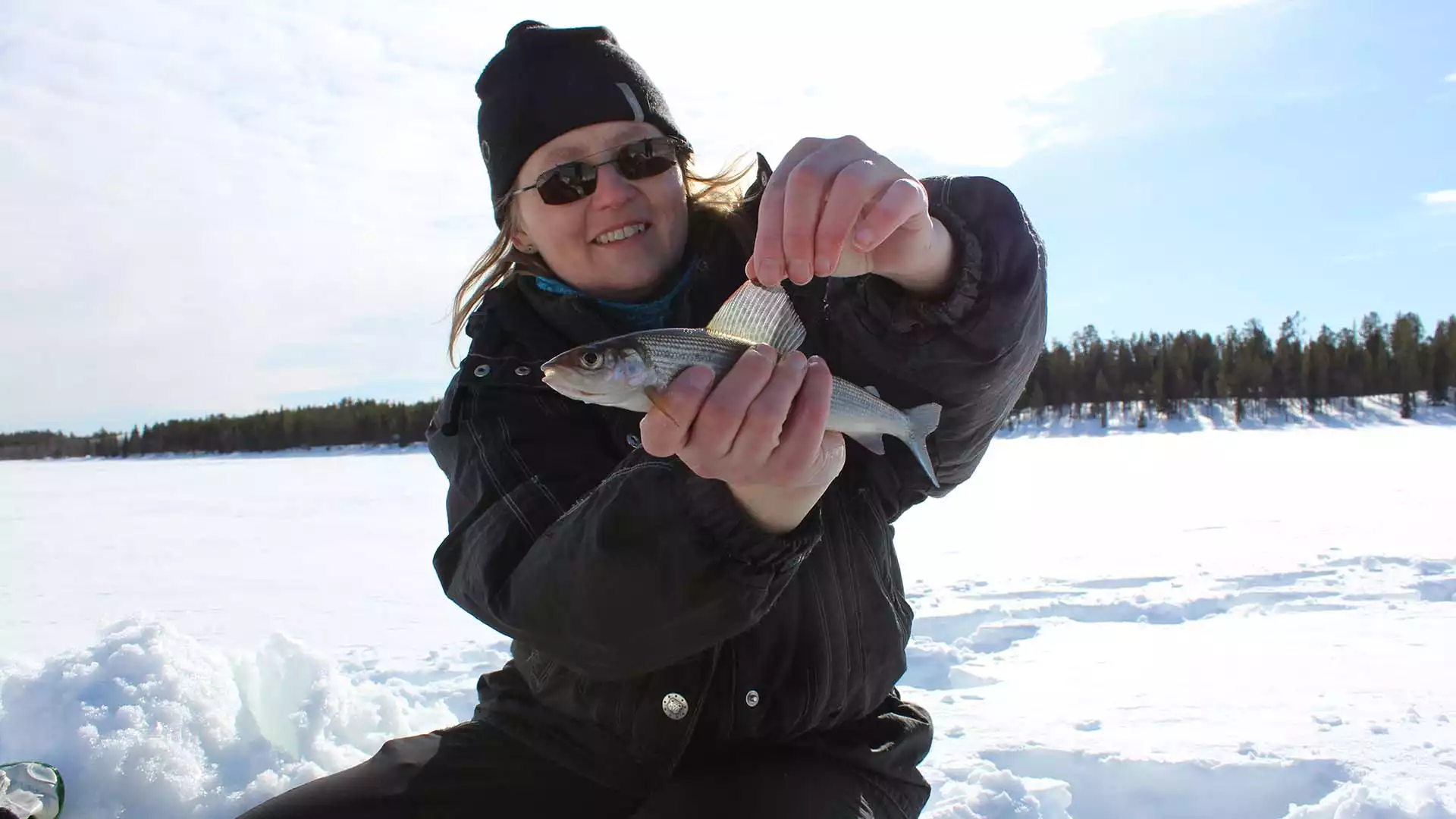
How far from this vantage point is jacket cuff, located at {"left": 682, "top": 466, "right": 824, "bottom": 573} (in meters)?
2.11

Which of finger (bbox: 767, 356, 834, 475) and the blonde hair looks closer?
finger (bbox: 767, 356, 834, 475)

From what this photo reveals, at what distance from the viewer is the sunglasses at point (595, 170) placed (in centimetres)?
295

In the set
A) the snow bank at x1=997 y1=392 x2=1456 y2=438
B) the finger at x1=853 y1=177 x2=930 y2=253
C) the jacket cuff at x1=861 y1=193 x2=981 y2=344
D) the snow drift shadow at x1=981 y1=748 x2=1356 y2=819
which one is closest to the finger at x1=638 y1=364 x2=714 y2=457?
the finger at x1=853 y1=177 x2=930 y2=253

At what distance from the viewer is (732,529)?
2113 mm

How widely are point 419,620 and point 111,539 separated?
8.68 metres

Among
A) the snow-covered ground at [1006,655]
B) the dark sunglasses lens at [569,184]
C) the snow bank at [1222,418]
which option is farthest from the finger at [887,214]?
the snow bank at [1222,418]

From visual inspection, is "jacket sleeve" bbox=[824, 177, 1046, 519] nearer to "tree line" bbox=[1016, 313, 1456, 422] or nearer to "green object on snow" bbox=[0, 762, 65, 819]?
"green object on snow" bbox=[0, 762, 65, 819]

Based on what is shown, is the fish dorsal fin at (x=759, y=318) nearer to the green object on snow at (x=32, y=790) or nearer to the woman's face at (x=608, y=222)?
the woman's face at (x=608, y=222)

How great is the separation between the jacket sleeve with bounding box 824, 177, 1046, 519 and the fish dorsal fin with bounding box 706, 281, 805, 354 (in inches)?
14.5

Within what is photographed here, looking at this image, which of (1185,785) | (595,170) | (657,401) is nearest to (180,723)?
(595,170)

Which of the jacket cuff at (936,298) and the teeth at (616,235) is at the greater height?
the teeth at (616,235)

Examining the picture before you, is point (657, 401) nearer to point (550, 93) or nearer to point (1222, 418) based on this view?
point (550, 93)

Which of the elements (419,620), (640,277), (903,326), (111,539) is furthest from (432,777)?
(111,539)

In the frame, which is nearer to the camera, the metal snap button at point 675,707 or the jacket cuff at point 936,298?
the jacket cuff at point 936,298
